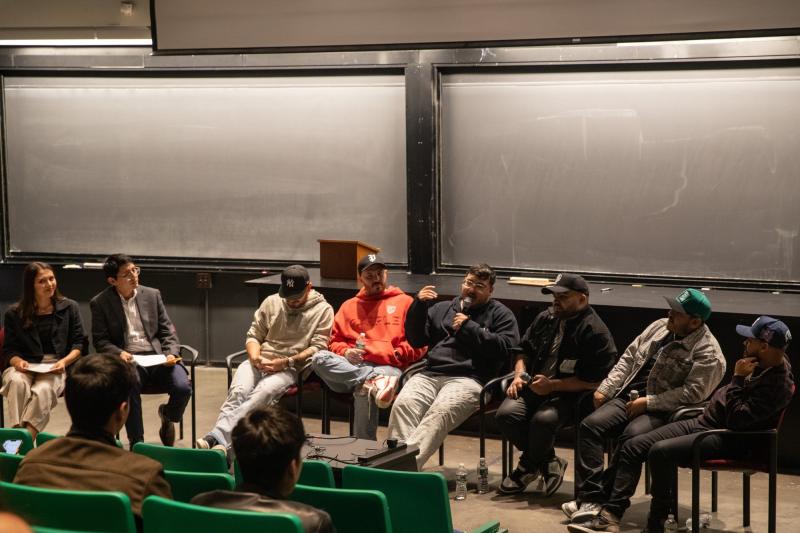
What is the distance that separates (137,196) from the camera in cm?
889

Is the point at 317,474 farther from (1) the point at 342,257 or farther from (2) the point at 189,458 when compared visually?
(1) the point at 342,257

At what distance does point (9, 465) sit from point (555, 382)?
109 inches

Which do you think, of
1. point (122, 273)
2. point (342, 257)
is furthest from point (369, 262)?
point (122, 273)

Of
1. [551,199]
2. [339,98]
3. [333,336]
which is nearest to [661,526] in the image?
[333,336]

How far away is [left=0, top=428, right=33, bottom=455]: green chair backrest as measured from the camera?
14.2ft

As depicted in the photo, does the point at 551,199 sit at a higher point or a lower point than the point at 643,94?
lower

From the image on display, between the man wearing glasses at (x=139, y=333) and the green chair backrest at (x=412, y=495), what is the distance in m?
2.64

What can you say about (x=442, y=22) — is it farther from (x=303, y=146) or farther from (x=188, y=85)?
(x=188, y=85)

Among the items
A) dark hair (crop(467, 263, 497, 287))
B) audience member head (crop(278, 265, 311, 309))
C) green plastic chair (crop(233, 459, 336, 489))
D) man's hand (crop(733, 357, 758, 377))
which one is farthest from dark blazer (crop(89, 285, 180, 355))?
man's hand (crop(733, 357, 758, 377))

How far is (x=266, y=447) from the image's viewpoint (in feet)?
9.48

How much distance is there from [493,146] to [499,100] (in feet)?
1.13

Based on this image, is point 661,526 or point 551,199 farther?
point 551,199

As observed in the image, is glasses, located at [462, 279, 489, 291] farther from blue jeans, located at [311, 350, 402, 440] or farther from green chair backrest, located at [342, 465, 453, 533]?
green chair backrest, located at [342, 465, 453, 533]

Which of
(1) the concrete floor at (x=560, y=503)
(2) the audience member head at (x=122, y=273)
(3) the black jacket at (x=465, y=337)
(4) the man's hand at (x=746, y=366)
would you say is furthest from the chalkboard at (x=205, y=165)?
(4) the man's hand at (x=746, y=366)
